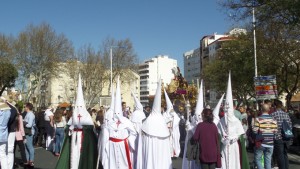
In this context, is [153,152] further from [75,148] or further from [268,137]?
[268,137]

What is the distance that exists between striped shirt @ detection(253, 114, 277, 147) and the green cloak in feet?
12.9

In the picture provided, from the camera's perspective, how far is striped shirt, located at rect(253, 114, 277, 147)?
34.5ft

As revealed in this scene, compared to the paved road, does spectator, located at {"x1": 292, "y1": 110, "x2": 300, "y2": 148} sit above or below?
above

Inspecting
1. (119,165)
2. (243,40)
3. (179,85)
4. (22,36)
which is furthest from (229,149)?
(22,36)

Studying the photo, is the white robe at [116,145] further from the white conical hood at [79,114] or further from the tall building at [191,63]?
the tall building at [191,63]

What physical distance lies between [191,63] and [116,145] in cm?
14839

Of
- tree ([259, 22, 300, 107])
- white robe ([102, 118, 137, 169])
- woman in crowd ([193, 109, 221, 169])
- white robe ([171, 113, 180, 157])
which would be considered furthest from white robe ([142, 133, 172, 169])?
tree ([259, 22, 300, 107])

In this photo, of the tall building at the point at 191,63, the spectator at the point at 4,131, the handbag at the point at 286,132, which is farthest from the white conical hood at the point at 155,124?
the tall building at the point at 191,63

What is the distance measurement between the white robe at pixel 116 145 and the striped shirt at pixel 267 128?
3.01 metres

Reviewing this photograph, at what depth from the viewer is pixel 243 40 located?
128ft

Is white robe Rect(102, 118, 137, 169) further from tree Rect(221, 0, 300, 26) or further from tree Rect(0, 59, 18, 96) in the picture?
tree Rect(0, 59, 18, 96)

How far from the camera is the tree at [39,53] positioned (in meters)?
53.5

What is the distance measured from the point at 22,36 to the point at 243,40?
1082 inches

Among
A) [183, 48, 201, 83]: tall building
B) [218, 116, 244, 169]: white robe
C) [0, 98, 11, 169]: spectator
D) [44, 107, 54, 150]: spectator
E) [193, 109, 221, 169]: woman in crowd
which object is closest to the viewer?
[193, 109, 221, 169]: woman in crowd
